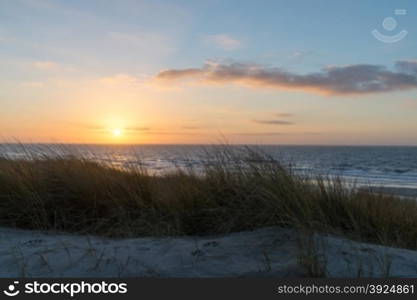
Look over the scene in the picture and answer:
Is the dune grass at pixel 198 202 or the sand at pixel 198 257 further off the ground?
the dune grass at pixel 198 202

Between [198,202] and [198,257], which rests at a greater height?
[198,202]

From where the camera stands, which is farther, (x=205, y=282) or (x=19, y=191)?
(x=19, y=191)

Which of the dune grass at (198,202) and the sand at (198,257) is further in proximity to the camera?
the dune grass at (198,202)

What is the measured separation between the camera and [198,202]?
5219 mm

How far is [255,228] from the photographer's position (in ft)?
14.8

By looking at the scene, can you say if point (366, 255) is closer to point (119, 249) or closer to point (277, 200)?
point (277, 200)

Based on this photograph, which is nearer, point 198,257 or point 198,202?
point 198,257

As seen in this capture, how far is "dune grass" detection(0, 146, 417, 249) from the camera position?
15.3 ft

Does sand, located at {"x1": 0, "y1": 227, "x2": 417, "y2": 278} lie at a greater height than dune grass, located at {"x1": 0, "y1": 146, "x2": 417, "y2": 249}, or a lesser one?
lesser

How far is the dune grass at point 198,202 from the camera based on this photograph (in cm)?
466

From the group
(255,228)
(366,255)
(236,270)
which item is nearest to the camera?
(236,270)

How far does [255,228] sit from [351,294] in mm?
1740

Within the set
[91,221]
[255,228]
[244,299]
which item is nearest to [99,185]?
[91,221]

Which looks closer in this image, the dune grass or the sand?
the sand
